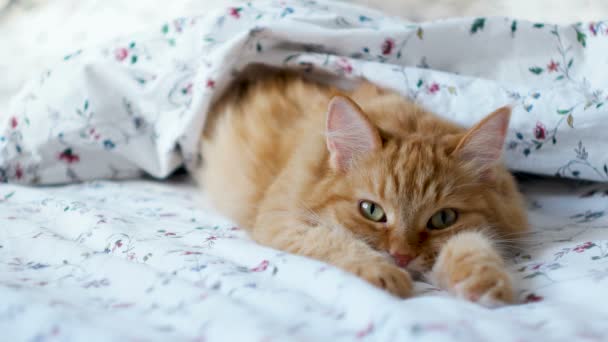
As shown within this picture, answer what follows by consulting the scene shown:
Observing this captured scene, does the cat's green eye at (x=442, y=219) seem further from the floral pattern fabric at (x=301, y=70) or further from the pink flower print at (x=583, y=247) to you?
the floral pattern fabric at (x=301, y=70)

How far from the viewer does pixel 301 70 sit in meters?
1.97

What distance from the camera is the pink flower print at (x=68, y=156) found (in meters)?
2.03

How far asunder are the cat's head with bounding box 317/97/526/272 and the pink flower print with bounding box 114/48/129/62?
1110 mm

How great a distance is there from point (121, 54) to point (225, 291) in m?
1.38

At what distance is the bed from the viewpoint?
2.91ft

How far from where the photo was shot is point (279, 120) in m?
1.89

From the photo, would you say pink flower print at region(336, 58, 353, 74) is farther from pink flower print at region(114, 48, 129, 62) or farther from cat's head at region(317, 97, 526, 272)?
pink flower print at region(114, 48, 129, 62)

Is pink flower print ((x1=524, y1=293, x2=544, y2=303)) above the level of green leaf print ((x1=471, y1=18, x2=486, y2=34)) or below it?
below

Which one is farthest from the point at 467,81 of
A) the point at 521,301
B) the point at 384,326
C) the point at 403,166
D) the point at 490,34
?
the point at 384,326

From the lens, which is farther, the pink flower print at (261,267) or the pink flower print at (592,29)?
the pink flower print at (592,29)

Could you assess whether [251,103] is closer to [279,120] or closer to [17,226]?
[279,120]

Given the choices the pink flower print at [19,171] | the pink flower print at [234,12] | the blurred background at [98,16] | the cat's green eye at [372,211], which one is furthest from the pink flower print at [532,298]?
the pink flower print at [19,171]

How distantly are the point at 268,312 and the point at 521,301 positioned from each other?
50 centimetres

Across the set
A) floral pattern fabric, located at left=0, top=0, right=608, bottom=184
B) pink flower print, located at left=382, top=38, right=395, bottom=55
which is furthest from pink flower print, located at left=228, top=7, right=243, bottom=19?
pink flower print, located at left=382, top=38, right=395, bottom=55
